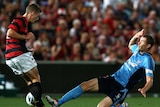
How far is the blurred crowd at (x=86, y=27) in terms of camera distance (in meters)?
16.8

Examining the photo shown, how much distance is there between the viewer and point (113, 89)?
10047 mm

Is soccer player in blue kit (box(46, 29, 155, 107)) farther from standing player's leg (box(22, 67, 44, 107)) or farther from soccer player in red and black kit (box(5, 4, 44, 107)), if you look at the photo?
soccer player in red and black kit (box(5, 4, 44, 107))

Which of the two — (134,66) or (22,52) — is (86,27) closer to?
(22,52)

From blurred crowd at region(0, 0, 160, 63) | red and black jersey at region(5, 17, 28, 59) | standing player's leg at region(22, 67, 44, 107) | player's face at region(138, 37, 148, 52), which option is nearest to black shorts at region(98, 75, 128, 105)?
player's face at region(138, 37, 148, 52)

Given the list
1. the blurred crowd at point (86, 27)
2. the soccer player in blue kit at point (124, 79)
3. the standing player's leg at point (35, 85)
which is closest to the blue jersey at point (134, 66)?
the soccer player in blue kit at point (124, 79)

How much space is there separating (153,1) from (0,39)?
591 cm

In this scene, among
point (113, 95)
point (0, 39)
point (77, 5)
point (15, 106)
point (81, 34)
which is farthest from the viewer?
point (77, 5)

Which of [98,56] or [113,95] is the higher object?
[113,95]

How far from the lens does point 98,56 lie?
56.0 ft

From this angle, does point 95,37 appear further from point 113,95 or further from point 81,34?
point 113,95

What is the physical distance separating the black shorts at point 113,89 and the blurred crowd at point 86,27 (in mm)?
6176

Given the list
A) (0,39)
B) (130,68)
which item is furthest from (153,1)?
(130,68)

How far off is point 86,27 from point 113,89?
812 centimetres

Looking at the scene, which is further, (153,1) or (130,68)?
(153,1)
